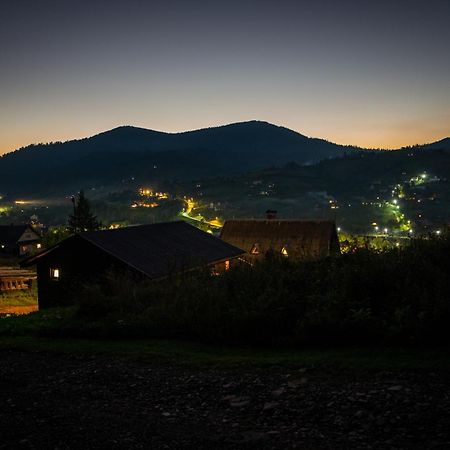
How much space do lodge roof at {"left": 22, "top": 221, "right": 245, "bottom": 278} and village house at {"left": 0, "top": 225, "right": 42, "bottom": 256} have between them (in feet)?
Answer: 171

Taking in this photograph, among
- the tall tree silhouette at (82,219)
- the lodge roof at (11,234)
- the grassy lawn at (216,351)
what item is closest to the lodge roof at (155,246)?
the grassy lawn at (216,351)

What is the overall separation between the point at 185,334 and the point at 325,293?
3.80m

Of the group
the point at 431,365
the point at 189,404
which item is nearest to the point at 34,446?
the point at 189,404

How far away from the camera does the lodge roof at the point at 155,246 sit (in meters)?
24.3

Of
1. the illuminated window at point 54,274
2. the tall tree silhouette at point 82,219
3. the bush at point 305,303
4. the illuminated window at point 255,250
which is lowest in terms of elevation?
the illuminated window at point 255,250

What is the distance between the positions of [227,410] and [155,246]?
21.1 metres

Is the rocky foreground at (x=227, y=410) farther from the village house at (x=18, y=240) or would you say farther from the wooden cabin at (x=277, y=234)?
the village house at (x=18, y=240)

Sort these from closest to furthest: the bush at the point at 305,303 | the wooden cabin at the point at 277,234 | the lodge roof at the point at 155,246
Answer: the bush at the point at 305,303 < the lodge roof at the point at 155,246 < the wooden cabin at the point at 277,234

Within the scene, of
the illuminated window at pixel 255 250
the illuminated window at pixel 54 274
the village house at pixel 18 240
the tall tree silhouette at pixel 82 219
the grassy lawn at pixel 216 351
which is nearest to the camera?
the grassy lawn at pixel 216 351

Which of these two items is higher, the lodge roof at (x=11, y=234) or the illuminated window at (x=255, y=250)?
the lodge roof at (x=11, y=234)

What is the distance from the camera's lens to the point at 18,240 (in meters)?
77.2

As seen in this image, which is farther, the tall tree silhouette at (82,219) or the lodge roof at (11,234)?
the lodge roof at (11,234)

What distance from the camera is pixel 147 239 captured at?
2814cm

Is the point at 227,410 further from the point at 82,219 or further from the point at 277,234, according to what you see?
the point at 82,219
